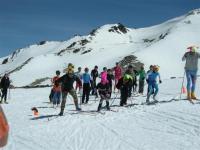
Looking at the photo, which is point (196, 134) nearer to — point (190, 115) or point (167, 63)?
point (190, 115)

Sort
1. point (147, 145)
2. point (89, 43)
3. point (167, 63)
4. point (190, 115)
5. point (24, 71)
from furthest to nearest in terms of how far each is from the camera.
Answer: point (89, 43)
point (24, 71)
point (167, 63)
point (190, 115)
point (147, 145)

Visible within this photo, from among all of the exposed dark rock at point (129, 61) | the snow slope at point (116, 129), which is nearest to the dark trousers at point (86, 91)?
the snow slope at point (116, 129)

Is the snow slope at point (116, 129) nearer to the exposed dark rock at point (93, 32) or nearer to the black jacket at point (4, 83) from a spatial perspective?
the black jacket at point (4, 83)

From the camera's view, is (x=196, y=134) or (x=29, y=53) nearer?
(x=196, y=134)

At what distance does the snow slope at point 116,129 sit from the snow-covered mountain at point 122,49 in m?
58.1

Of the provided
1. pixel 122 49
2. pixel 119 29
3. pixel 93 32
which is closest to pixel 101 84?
pixel 122 49

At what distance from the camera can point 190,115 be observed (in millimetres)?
15555

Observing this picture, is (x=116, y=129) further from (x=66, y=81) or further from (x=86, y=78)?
(x=86, y=78)

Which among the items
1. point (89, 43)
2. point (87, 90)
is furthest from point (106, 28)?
point (87, 90)

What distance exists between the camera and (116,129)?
14625mm

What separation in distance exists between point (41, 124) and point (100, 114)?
8.61 ft

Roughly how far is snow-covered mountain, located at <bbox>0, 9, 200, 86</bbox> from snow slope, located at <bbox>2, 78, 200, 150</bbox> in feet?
190

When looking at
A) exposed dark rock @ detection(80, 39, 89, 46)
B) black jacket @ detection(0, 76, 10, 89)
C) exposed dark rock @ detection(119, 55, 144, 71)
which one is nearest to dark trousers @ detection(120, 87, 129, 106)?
black jacket @ detection(0, 76, 10, 89)

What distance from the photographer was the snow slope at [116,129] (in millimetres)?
12398
